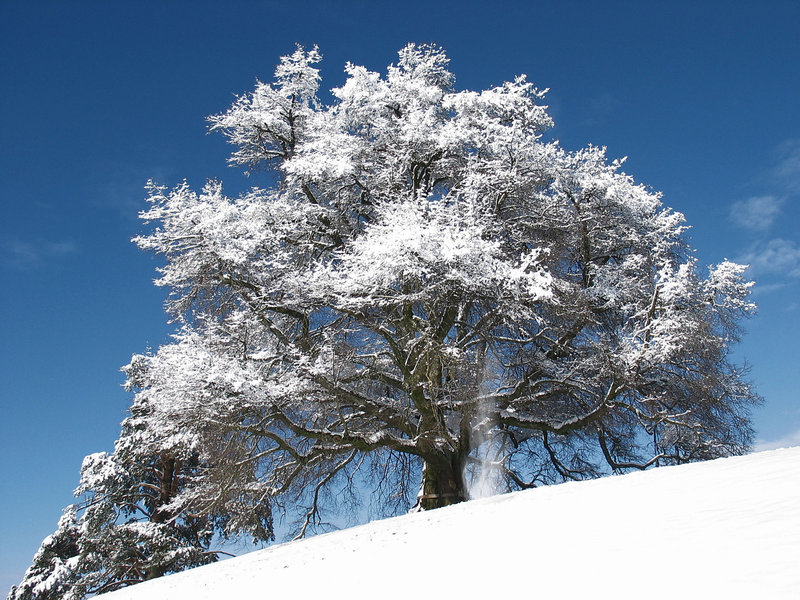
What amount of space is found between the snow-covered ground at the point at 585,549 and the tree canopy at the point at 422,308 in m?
3.18

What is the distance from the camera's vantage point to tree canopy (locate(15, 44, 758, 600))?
10.3m

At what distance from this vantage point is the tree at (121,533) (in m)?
15.8

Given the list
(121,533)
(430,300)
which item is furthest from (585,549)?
(121,533)

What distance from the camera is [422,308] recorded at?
11.5 meters

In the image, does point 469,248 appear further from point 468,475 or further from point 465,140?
point 468,475

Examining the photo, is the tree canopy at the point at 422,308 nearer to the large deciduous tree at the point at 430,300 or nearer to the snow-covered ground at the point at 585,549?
the large deciduous tree at the point at 430,300

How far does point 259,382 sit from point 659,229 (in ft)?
31.3

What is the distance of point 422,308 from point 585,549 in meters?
7.14

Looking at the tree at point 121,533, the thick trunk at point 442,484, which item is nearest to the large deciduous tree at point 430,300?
the thick trunk at point 442,484

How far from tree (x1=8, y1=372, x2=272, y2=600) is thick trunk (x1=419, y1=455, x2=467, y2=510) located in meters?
4.80

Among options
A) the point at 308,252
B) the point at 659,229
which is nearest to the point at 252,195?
the point at 308,252

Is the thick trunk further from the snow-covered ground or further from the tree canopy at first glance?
the snow-covered ground

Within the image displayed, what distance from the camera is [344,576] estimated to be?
5582mm

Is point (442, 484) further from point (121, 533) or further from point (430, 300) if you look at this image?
point (121, 533)
